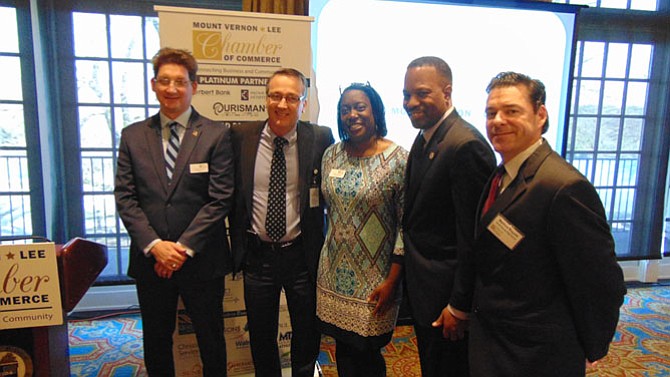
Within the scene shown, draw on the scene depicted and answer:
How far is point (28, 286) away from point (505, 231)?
1.86 m

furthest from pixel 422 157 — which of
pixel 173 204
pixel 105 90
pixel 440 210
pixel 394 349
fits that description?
pixel 105 90

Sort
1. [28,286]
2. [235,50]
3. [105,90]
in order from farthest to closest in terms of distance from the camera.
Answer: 1. [105,90]
2. [235,50]
3. [28,286]

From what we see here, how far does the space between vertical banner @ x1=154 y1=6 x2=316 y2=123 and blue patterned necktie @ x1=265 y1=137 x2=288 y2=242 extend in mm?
629

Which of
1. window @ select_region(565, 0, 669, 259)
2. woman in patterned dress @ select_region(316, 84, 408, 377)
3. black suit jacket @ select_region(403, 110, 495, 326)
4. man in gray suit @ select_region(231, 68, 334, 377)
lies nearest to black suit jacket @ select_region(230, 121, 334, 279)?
man in gray suit @ select_region(231, 68, 334, 377)

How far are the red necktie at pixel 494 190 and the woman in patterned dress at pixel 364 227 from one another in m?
0.41

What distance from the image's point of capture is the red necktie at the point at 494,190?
1.36 meters

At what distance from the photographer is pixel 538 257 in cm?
121

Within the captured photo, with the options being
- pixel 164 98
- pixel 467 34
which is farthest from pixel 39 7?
pixel 467 34

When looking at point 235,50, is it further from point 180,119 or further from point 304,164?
point 304,164

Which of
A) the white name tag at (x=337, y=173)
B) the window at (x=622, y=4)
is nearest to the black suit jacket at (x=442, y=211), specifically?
the white name tag at (x=337, y=173)

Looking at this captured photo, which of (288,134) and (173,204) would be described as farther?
(288,134)

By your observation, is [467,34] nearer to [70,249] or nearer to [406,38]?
[406,38]

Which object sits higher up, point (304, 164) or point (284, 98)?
point (284, 98)

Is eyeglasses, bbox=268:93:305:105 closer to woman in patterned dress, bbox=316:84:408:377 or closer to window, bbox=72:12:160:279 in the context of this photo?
woman in patterned dress, bbox=316:84:408:377
